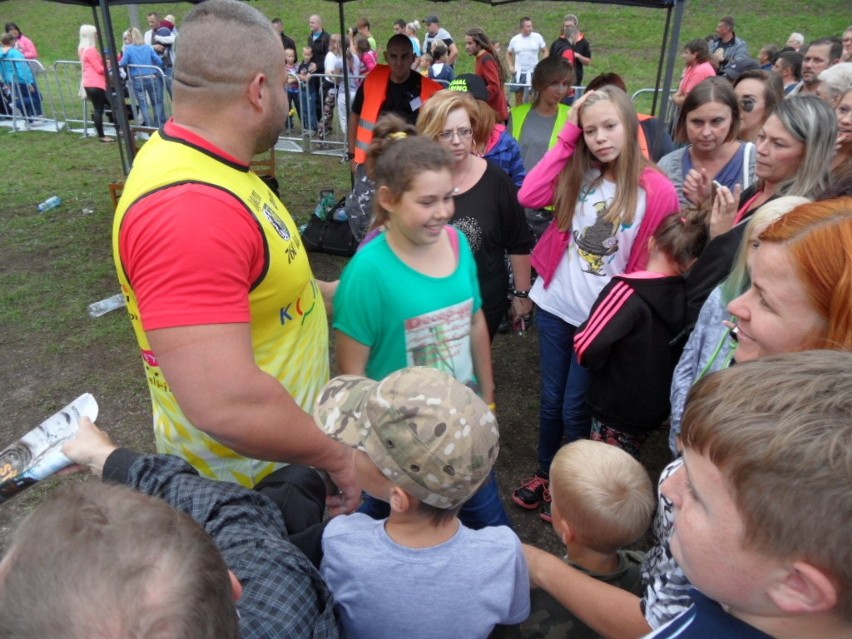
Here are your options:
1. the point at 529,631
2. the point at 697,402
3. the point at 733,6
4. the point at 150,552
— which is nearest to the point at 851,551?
the point at 697,402

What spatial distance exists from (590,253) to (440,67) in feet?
36.8

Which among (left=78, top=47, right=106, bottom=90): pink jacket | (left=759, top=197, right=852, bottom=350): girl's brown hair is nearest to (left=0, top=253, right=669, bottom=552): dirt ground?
(left=759, top=197, right=852, bottom=350): girl's brown hair

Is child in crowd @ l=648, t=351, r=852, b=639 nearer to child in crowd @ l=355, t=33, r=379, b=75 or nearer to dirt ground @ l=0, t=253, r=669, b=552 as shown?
dirt ground @ l=0, t=253, r=669, b=552

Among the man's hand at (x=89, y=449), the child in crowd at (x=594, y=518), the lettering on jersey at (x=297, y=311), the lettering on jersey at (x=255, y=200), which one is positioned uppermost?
the lettering on jersey at (x=255, y=200)

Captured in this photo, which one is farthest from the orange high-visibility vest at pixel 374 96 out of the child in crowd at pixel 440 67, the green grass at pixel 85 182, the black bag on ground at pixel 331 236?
the child in crowd at pixel 440 67

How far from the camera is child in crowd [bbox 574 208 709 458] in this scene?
2471 millimetres

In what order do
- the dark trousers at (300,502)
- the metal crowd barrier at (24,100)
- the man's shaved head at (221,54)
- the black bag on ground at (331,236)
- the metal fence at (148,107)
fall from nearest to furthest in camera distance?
the dark trousers at (300,502) → the man's shaved head at (221,54) → the black bag on ground at (331,236) → the metal fence at (148,107) → the metal crowd barrier at (24,100)

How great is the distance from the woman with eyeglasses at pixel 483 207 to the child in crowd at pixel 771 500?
222 centimetres

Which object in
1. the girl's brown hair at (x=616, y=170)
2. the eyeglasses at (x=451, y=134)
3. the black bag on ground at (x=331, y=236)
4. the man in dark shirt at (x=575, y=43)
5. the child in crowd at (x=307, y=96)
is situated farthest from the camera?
the man in dark shirt at (x=575, y=43)

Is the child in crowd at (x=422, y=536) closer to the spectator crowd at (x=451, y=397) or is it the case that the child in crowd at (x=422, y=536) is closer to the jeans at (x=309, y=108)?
the spectator crowd at (x=451, y=397)

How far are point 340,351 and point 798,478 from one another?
161 cm

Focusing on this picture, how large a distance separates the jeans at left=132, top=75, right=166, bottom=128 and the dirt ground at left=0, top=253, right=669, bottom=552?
830cm

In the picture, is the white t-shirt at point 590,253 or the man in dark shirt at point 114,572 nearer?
the man in dark shirt at point 114,572

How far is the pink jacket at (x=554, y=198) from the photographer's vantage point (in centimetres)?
283
